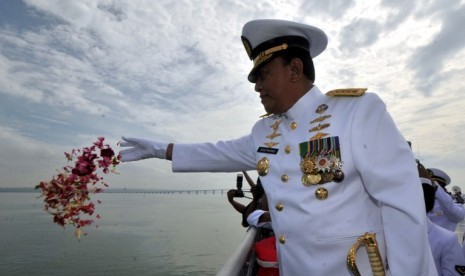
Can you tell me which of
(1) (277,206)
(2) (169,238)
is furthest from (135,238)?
(1) (277,206)

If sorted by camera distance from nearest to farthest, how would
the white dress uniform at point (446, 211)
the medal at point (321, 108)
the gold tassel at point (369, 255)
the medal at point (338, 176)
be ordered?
the gold tassel at point (369, 255) < the medal at point (338, 176) < the medal at point (321, 108) < the white dress uniform at point (446, 211)

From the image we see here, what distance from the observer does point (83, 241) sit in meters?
36.3

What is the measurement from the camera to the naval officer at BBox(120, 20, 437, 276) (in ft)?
5.40

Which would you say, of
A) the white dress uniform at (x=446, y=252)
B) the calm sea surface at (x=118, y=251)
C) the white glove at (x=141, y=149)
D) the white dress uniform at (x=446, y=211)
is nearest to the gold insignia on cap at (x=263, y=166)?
the white glove at (x=141, y=149)

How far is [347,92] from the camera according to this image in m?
2.08

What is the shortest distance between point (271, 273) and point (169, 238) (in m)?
38.8

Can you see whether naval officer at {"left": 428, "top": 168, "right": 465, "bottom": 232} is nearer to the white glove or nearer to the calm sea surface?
the white glove

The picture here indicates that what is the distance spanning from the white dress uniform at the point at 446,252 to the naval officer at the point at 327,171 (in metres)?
2.26

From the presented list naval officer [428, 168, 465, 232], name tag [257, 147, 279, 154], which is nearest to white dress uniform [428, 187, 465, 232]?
naval officer [428, 168, 465, 232]

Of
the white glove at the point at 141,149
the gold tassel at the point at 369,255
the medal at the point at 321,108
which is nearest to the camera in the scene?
the gold tassel at the point at 369,255

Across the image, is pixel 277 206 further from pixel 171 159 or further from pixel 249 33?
pixel 249 33

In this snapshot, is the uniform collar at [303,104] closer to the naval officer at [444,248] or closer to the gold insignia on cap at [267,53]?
the gold insignia on cap at [267,53]

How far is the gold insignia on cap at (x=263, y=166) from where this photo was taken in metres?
2.31

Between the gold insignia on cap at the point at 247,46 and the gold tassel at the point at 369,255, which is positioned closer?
the gold tassel at the point at 369,255
